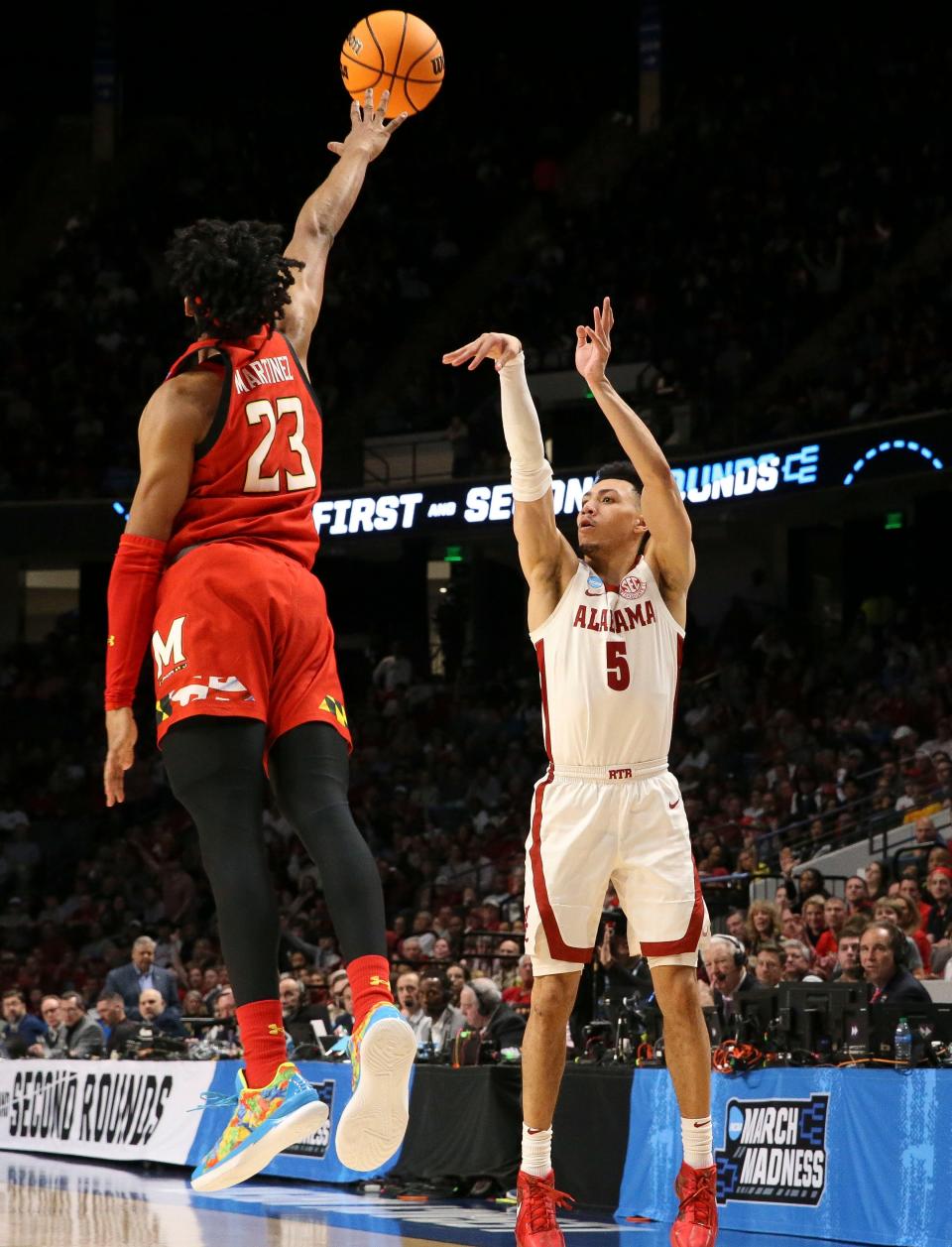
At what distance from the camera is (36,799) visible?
25344mm

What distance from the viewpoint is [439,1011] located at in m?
12.4

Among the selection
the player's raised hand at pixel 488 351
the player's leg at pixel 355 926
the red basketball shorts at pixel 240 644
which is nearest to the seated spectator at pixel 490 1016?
the player's raised hand at pixel 488 351

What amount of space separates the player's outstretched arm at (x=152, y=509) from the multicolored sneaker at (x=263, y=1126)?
2.48ft

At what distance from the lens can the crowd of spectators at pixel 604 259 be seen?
23.2 meters

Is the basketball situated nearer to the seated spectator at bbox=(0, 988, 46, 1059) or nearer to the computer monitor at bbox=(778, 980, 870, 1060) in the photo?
the computer monitor at bbox=(778, 980, 870, 1060)

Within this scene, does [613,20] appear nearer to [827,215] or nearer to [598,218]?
[598,218]

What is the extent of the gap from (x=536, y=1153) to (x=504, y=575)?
2112 centimetres

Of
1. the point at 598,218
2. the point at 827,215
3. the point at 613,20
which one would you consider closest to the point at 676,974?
the point at 827,215

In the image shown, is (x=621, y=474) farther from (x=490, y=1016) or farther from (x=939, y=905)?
(x=939, y=905)

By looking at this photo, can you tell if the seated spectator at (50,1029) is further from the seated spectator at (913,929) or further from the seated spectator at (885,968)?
the seated spectator at (885,968)

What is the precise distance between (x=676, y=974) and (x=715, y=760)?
14037mm

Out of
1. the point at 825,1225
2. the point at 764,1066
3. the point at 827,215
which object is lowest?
the point at 825,1225

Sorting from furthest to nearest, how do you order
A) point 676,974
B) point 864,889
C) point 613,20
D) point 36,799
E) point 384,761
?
point 613,20 → point 36,799 → point 384,761 → point 864,889 → point 676,974

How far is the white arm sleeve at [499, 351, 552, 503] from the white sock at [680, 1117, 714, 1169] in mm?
2206
